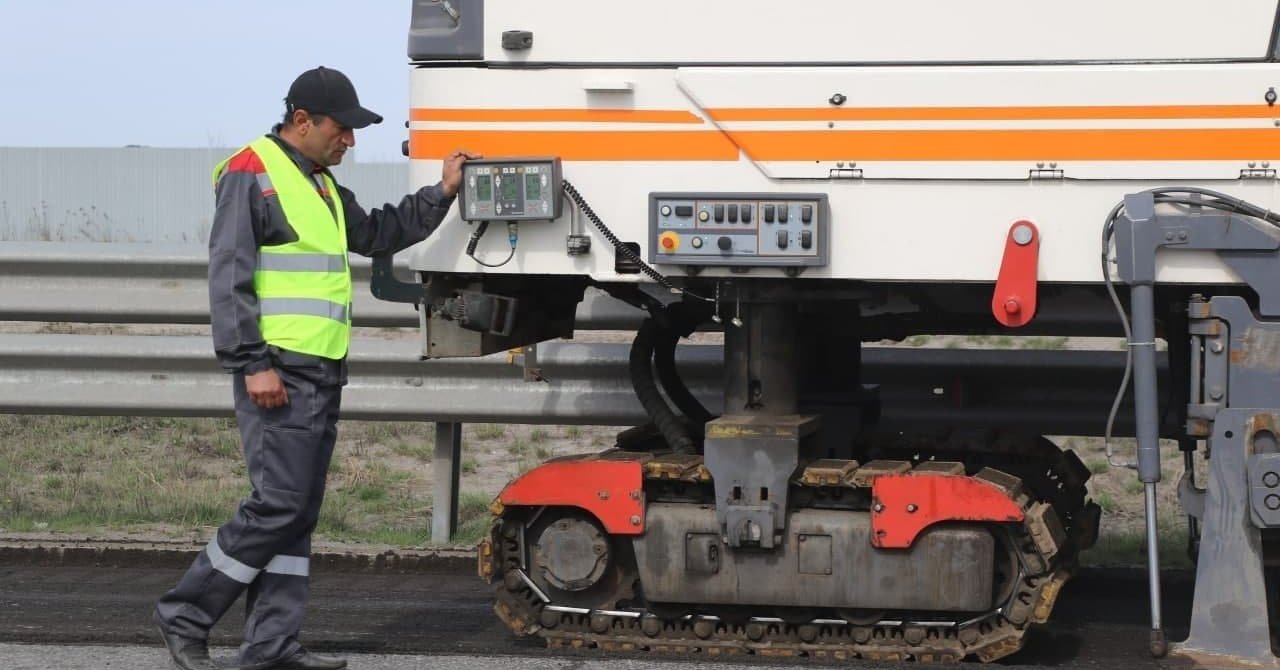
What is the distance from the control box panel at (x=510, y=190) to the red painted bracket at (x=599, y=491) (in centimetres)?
84

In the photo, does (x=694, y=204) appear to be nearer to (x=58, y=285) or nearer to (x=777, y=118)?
(x=777, y=118)

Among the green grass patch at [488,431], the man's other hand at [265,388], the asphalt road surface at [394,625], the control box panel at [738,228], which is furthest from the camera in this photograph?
the green grass patch at [488,431]

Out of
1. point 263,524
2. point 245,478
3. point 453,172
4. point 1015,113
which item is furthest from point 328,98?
point 245,478

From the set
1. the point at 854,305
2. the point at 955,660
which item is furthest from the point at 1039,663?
the point at 854,305

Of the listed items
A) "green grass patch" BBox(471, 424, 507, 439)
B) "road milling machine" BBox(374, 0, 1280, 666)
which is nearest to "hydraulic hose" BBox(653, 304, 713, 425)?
"road milling machine" BBox(374, 0, 1280, 666)

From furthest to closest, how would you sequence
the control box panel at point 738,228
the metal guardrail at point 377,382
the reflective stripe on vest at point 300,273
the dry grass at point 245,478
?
the dry grass at point 245,478 < the metal guardrail at point 377,382 < the control box panel at point 738,228 < the reflective stripe on vest at point 300,273

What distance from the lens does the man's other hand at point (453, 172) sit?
5.32m

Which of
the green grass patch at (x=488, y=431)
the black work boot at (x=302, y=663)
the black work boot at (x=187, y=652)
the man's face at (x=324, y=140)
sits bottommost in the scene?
the black work boot at (x=302, y=663)

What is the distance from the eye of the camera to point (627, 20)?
17.2ft

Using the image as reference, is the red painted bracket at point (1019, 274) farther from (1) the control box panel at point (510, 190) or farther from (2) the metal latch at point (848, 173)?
(1) the control box panel at point (510, 190)

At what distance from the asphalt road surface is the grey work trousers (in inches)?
9.2

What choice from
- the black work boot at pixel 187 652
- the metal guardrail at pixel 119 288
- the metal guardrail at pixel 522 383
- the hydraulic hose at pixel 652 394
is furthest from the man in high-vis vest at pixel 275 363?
the metal guardrail at pixel 119 288

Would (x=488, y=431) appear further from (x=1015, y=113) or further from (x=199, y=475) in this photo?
(x=1015, y=113)

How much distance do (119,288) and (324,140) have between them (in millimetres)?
2522
